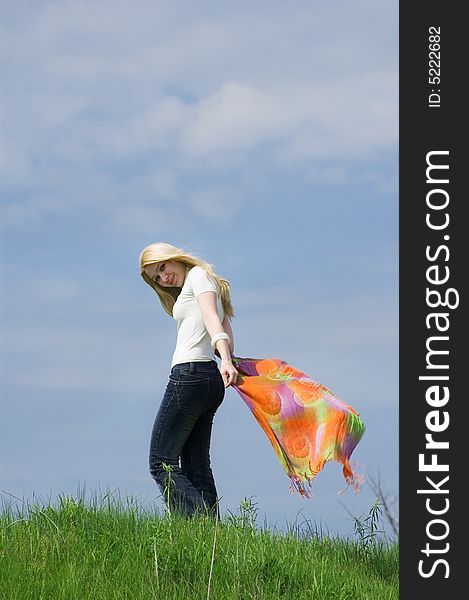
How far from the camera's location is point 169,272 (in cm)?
708

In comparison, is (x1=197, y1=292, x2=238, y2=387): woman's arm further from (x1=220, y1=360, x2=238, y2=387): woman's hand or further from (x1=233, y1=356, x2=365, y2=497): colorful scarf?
(x1=233, y1=356, x2=365, y2=497): colorful scarf

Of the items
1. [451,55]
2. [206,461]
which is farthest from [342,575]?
[451,55]

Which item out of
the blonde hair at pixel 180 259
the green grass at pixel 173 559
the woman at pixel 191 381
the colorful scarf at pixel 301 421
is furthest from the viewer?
the blonde hair at pixel 180 259

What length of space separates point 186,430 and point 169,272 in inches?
47.6

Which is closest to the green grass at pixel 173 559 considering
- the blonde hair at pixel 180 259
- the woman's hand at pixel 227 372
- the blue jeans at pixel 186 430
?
the blue jeans at pixel 186 430

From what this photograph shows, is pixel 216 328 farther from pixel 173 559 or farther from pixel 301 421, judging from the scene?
pixel 173 559

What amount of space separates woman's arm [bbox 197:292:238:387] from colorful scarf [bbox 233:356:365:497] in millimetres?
257

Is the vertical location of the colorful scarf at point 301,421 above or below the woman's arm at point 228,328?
below

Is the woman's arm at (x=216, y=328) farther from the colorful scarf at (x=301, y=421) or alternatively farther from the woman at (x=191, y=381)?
the colorful scarf at (x=301, y=421)

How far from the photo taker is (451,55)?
5.64m

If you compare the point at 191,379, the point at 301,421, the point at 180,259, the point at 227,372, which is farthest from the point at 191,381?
the point at 180,259

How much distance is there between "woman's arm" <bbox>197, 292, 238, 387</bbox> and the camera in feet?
21.3

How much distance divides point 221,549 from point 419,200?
97.8 inches

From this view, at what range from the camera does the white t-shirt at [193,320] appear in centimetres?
670
